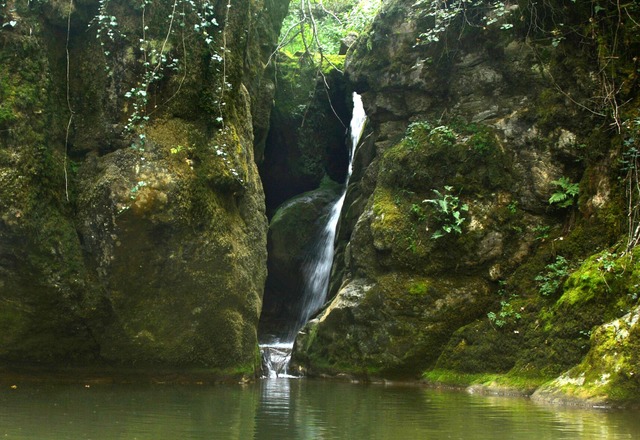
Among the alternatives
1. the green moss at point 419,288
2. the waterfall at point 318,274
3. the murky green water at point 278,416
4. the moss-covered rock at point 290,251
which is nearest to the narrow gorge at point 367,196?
the green moss at point 419,288

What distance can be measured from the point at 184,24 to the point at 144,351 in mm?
4823

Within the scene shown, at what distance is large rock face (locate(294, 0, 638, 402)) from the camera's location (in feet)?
37.1

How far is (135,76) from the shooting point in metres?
10.3

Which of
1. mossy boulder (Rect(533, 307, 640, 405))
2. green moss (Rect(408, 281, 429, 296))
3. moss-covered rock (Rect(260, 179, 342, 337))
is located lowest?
mossy boulder (Rect(533, 307, 640, 405))

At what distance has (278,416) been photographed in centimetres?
647

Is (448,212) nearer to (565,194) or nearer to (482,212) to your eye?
(482,212)

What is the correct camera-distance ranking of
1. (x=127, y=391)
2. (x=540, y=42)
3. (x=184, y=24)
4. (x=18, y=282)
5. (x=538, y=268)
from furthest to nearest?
(x=540, y=42)
(x=538, y=268)
(x=184, y=24)
(x=18, y=282)
(x=127, y=391)

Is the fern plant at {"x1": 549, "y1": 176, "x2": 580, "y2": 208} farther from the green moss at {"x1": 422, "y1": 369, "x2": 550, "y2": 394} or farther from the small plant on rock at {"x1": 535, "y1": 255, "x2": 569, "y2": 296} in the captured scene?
the green moss at {"x1": 422, "y1": 369, "x2": 550, "y2": 394}

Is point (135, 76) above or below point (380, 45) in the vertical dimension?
below

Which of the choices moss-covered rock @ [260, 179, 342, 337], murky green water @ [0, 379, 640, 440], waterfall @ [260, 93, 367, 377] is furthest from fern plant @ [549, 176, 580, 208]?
moss-covered rock @ [260, 179, 342, 337]

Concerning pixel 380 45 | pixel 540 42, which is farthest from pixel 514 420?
pixel 380 45

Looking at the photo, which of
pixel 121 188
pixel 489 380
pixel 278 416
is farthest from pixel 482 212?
pixel 278 416

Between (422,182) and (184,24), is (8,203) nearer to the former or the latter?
(184,24)

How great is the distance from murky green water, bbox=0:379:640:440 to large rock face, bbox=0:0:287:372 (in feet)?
3.70
